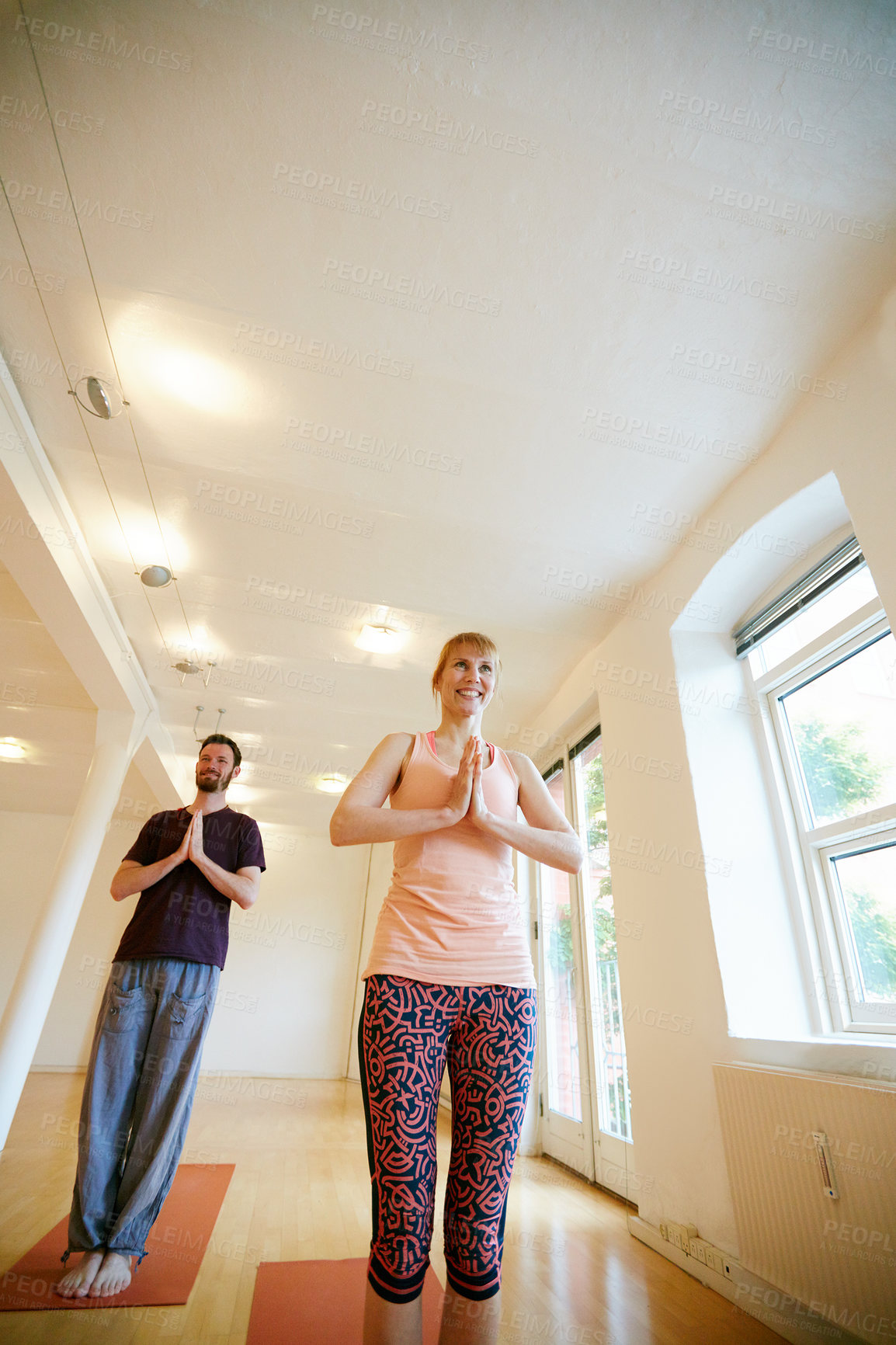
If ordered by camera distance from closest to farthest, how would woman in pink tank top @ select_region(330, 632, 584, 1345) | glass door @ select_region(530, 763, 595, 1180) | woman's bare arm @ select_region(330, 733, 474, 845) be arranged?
woman in pink tank top @ select_region(330, 632, 584, 1345) → woman's bare arm @ select_region(330, 733, 474, 845) → glass door @ select_region(530, 763, 595, 1180)

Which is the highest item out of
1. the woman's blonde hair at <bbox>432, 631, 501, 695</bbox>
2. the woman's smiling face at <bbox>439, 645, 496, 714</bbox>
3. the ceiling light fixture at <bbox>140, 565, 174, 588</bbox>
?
the ceiling light fixture at <bbox>140, 565, 174, 588</bbox>

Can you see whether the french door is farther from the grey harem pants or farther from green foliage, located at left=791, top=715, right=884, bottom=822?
the grey harem pants

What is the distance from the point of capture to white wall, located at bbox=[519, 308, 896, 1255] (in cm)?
215

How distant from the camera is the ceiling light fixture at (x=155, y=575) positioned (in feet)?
11.5

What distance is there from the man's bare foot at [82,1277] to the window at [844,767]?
2325 millimetres

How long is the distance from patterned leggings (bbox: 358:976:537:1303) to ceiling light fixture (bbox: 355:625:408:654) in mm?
3071

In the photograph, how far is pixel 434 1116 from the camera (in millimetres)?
1040

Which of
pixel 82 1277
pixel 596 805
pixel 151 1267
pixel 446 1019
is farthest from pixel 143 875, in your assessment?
pixel 596 805
